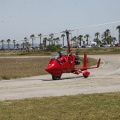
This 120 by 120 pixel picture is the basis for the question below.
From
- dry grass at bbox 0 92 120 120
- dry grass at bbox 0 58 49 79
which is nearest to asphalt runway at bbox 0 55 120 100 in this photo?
dry grass at bbox 0 92 120 120

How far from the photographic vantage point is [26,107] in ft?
30.2

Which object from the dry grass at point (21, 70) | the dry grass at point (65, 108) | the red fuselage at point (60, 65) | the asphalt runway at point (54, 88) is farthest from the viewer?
the dry grass at point (21, 70)

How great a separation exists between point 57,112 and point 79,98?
236 centimetres

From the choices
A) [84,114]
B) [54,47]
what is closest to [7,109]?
[84,114]

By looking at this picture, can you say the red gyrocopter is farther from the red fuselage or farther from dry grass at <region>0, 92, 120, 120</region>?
dry grass at <region>0, 92, 120, 120</region>

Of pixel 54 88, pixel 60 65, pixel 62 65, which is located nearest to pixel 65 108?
pixel 54 88

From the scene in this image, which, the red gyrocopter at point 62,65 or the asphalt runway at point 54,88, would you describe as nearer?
the asphalt runway at point 54,88

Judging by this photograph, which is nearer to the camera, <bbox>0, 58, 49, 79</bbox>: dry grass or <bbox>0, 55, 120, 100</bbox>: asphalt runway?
<bbox>0, 55, 120, 100</bbox>: asphalt runway

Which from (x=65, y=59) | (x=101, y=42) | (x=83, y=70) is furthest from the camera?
(x=101, y=42)

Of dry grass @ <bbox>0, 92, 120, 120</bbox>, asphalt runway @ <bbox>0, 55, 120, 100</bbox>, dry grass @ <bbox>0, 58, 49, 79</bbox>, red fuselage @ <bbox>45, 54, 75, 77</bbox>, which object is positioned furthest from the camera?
dry grass @ <bbox>0, 58, 49, 79</bbox>

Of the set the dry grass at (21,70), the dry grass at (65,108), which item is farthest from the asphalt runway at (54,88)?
the dry grass at (21,70)

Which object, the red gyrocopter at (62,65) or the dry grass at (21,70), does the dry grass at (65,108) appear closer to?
the red gyrocopter at (62,65)

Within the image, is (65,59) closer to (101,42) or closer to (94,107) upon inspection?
(94,107)

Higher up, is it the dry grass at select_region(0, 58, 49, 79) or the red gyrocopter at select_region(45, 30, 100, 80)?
the red gyrocopter at select_region(45, 30, 100, 80)
